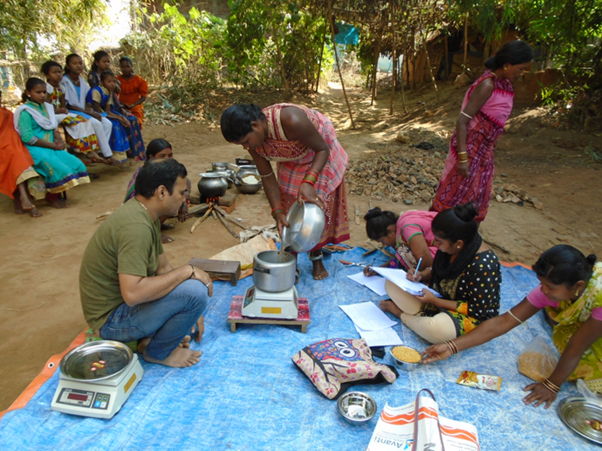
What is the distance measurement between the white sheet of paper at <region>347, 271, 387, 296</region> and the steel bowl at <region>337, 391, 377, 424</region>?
104cm

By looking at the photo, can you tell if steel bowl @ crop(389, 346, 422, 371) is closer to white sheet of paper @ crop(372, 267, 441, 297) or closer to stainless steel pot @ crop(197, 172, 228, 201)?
white sheet of paper @ crop(372, 267, 441, 297)

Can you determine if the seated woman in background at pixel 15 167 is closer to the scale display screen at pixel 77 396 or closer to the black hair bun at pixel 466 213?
the scale display screen at pixel 77 396

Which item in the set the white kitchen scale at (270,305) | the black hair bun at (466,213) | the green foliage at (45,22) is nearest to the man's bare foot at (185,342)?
the white kitchen scale at (270,305)

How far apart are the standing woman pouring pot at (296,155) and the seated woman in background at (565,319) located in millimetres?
1166

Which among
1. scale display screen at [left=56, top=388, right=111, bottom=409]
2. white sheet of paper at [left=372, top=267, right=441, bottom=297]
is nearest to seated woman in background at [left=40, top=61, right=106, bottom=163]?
scale display screen at [left=56, top=388, right=111, bottom=409]

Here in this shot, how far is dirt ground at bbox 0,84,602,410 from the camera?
2513mm

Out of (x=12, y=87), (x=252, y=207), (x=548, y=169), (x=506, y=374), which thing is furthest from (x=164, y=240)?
(x=12, y=87)

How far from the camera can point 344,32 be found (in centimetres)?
1088

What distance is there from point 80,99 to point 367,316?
501 cm

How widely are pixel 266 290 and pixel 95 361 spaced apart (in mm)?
931

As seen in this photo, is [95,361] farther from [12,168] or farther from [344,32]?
[344,32]

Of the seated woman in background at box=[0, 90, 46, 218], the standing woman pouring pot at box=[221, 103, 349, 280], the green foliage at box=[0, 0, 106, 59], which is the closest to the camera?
the standing woman pouring pot at box=[221, 103, 349, 280]

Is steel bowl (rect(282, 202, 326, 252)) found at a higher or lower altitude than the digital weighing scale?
higher

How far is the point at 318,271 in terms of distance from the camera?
3.00 meters
